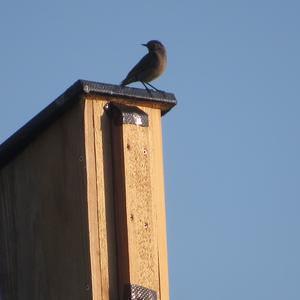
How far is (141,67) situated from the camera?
11.2 m

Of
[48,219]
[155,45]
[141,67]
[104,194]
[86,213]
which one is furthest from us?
[155,45]

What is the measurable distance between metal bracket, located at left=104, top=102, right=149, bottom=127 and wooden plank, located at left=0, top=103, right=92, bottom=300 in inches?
6.9

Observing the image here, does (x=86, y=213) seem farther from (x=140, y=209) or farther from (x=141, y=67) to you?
(x=141, y=67)

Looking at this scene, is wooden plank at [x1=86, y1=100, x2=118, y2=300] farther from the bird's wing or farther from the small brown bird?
the bird's wing

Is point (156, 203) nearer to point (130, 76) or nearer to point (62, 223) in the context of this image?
point (62, 223)

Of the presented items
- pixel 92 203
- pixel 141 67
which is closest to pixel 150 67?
pixel 141 67

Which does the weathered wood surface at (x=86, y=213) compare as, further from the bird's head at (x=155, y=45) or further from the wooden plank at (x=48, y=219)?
the bird's head at (x=155, y=45)

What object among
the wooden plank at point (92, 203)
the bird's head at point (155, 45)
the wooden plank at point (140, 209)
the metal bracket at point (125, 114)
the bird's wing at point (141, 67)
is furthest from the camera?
the bird's head at point (155, 45)

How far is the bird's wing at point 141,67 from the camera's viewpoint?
11.0 m

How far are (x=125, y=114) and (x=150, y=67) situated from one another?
22.4ft

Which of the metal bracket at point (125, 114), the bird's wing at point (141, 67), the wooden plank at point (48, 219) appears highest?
the bird's wing at point (141, 67)

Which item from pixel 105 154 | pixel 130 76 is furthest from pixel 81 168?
pixel 130 76

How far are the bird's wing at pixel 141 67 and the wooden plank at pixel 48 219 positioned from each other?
20.6 feet

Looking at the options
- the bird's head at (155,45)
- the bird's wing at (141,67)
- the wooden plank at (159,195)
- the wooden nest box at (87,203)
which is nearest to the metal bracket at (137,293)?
the wooden nest box at (87,203)
